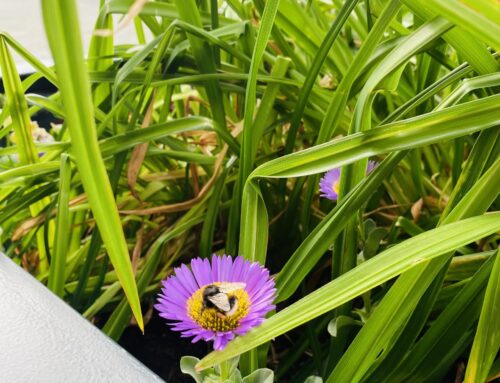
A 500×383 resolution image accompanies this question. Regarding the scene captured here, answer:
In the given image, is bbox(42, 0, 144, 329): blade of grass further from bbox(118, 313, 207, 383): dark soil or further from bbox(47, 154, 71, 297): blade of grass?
bbox(118, 313, 207, 383): dark soil

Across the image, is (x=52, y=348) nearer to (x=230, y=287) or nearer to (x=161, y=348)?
(x=230, y=287)

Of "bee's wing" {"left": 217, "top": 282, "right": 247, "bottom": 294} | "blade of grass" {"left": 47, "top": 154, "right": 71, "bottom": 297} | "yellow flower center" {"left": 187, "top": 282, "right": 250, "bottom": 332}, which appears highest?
"bee's wing" {"left": 217, "top": 282, "right": 247, "bottom": 294}

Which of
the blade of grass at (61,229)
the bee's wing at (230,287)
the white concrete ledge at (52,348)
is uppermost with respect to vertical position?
the bee's wing at (230,287)

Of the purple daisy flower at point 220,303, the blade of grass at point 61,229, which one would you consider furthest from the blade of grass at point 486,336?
the blade of grass at point 61,229

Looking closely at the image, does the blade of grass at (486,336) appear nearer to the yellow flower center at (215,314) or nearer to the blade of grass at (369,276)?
the blade of grass at (369,276)

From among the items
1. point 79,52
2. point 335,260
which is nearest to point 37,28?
point 335,260

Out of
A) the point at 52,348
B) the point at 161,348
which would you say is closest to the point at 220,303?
the point at 52,348

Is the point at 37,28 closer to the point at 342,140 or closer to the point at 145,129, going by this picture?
the point at 145,129

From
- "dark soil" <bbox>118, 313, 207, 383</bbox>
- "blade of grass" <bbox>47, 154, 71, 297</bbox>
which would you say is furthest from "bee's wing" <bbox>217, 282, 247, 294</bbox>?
"dark soil" <bbox>118, 313, 207, 383</bbox>
